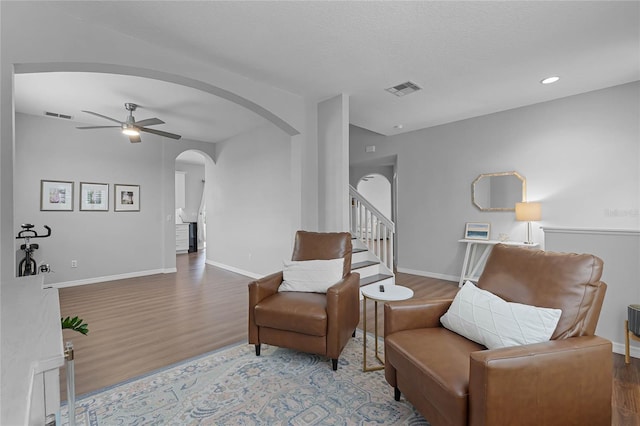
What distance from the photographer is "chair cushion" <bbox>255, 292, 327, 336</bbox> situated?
Result: 2.15 m

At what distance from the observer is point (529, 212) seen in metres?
→ 3.94

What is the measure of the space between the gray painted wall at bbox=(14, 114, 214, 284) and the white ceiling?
65 centimetres

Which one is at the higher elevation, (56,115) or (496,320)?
(56,115)

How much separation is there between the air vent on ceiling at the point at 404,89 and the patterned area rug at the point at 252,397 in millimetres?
3046

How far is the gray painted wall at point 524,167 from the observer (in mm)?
3465

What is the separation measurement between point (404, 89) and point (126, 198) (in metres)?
5.23

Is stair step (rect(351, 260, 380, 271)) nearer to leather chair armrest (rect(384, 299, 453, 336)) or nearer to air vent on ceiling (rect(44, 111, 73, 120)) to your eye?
leather chair armrest (rect(384, 299, 453, 336))

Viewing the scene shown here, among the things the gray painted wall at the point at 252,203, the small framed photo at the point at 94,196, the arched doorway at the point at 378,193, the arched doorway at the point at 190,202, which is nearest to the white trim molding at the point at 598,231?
the gray painted wall at the point at 252,203

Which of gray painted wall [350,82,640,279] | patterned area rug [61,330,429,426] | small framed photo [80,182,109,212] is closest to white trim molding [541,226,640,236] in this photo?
gray painted wall [350,82,640,279]

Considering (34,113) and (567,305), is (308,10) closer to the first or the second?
(567,305)

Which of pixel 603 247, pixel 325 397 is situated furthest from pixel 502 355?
pixel 603 247

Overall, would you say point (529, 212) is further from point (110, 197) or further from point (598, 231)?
point (110, 197)

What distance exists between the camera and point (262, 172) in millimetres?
5234

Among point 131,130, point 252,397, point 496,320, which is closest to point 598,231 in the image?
point 496,320
